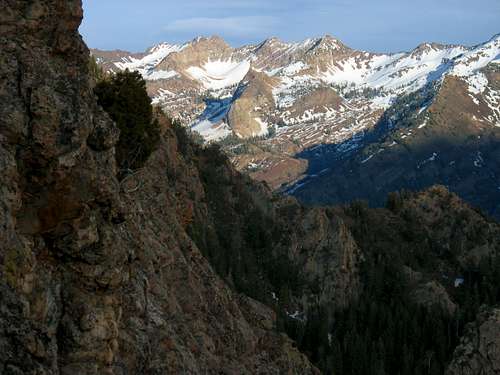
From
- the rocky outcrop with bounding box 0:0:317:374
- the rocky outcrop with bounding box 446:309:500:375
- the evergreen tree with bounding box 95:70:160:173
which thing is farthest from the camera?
the rocky outcrop with bounding box 446:309:500:375

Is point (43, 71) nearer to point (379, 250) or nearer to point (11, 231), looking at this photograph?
point (11, 231)

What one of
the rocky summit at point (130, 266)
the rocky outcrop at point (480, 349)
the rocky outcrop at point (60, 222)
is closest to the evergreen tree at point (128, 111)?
the rocky summit at point (130, 266)

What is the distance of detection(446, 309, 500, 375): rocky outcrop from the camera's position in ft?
297

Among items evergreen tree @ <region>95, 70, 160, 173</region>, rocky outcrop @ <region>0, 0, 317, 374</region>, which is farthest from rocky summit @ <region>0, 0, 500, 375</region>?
evergreen tree @ <region>95, 70, 160, 173</region>

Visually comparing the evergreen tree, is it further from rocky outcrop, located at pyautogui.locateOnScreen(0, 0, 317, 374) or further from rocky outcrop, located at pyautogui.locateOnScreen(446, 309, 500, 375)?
rocky outcrop, located at pyautogui.locateOnScreen(446, 309, 500, 375)

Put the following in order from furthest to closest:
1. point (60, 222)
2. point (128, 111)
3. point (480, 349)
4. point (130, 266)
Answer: point (480, 349), point (128, 111), point (130, 266), point (60, 222)

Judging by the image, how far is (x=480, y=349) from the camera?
92.7 m

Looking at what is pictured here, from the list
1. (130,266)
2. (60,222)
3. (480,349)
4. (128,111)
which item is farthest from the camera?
(480,349)

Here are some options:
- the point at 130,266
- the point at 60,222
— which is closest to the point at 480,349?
the point at 130,266

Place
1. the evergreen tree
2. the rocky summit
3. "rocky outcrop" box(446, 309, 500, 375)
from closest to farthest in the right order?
1. the rocky summit
2. the evergreen tree
3. "rocky outcrop" box(446, 309, 500, 375)

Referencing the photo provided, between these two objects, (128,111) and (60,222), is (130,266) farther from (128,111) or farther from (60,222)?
(128,111)

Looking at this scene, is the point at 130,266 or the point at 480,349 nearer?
the point at 130,266

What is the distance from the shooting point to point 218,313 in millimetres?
42406

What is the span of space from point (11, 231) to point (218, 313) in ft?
85.1
